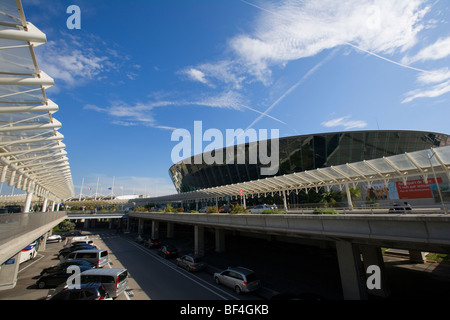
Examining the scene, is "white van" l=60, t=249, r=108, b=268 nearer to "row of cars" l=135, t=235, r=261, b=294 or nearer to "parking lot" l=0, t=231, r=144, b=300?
"parking lot" l=0, t=231, r=144, b=300

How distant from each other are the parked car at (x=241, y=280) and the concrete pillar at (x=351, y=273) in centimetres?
572

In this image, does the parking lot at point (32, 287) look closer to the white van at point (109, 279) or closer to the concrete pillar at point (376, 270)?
the white van at point (109, 279)

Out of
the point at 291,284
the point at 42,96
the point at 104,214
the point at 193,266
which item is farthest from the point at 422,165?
the point at 104,214

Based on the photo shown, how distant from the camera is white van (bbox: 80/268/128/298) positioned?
1338 centimetres

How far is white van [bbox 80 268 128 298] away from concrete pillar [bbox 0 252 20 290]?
322 inches

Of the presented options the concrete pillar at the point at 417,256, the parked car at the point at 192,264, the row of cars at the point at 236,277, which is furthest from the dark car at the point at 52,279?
the concrete pillar at the point at 417,256

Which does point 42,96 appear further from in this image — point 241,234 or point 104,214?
point 104,214

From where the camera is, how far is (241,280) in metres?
14.6

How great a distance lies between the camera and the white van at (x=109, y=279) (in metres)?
13.4

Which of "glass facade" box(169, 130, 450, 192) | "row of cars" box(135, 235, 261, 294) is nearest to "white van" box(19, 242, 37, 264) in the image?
"row of cars" box(135, 235, 261, 294)

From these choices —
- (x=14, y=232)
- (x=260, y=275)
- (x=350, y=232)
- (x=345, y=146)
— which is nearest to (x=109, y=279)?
(x=14, y=232)

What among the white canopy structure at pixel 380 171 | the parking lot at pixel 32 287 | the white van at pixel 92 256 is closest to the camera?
the parking lot at pixel 32 287

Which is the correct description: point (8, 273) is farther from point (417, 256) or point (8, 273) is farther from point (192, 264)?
point (417, 256)
